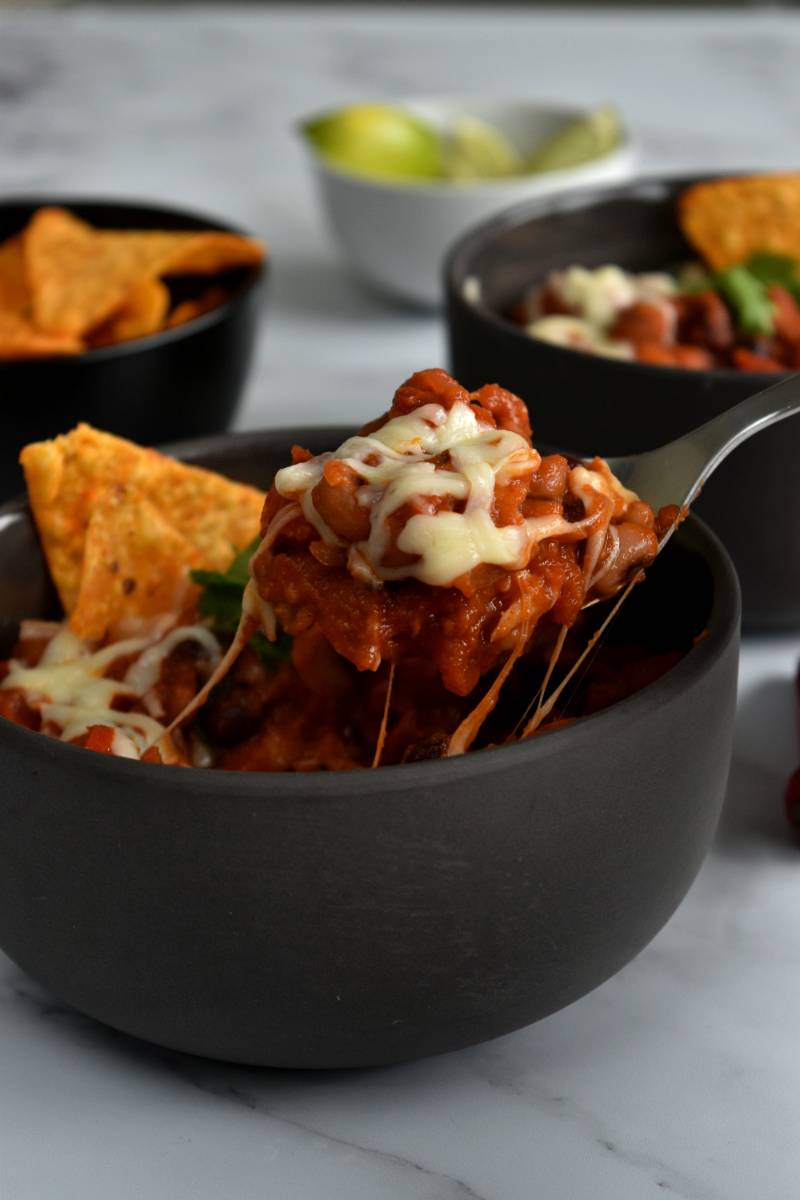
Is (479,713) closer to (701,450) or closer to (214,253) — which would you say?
(701,450)

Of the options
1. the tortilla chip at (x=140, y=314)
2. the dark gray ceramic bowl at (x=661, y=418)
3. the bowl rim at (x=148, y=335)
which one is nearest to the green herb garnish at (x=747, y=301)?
the dark gray ceramic bowl at (x=661, y=418)

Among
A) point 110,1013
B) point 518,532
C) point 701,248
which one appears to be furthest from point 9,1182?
point 701,248

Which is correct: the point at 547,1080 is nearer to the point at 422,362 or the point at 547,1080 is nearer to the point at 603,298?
the point at 603,298

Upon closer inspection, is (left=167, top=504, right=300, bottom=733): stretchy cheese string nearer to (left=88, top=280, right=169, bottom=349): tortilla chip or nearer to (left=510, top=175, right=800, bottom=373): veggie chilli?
(left=510, top=175, right=800, bottom=373): veggie chilli

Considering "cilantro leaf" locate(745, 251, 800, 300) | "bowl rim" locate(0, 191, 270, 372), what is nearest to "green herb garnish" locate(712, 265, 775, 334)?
"cilantro leaf" locate(745, 251, 800, 300)

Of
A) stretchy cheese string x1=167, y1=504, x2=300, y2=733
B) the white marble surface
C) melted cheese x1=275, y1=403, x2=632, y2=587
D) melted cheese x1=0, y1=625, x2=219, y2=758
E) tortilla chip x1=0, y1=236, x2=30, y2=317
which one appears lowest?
the white marble surface

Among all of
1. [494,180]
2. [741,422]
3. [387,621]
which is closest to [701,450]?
[741,422]

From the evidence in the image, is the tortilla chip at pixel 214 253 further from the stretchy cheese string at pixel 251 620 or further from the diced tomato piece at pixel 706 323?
the stretchy cheese string at pixel 251 620

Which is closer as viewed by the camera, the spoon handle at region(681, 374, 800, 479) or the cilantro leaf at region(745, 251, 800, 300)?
the spoon handle at region(681, 374, 800, 479)
